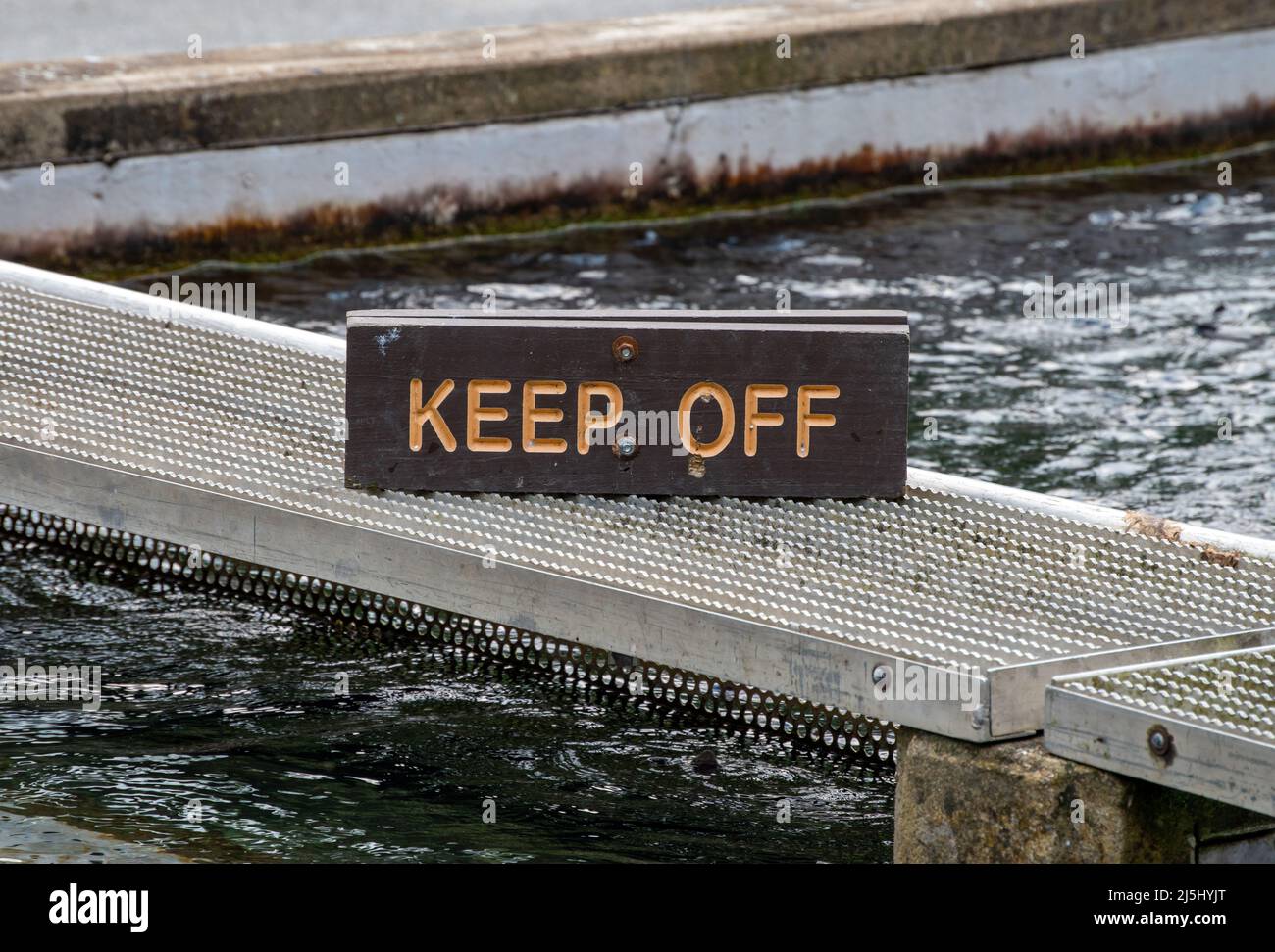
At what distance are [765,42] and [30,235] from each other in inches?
125

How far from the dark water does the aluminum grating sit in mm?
745

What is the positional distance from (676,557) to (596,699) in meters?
0.72

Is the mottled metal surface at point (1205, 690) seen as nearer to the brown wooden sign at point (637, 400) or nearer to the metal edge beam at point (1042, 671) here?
the metal edge beam at point (1042, 671)

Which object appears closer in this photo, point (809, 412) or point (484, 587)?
point (484, 587)

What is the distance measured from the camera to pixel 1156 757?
304 cm

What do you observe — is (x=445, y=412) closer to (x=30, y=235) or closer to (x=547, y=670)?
(x=547, y=670)

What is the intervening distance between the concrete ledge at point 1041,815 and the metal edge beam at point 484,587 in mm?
66

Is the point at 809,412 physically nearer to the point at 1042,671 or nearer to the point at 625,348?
the point at 625,348

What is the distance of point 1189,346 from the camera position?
6.69 metres

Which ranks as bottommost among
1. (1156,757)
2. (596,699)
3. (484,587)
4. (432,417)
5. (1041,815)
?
(596,699)

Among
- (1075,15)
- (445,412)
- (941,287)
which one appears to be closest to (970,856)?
(445,412)

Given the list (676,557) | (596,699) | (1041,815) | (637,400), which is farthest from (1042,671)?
(596,699)

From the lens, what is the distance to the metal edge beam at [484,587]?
3438 mm

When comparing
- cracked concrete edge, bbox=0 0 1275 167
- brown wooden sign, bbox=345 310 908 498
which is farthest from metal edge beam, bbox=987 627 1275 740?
cracked concrete edge, bbox=0 0 1275 167
